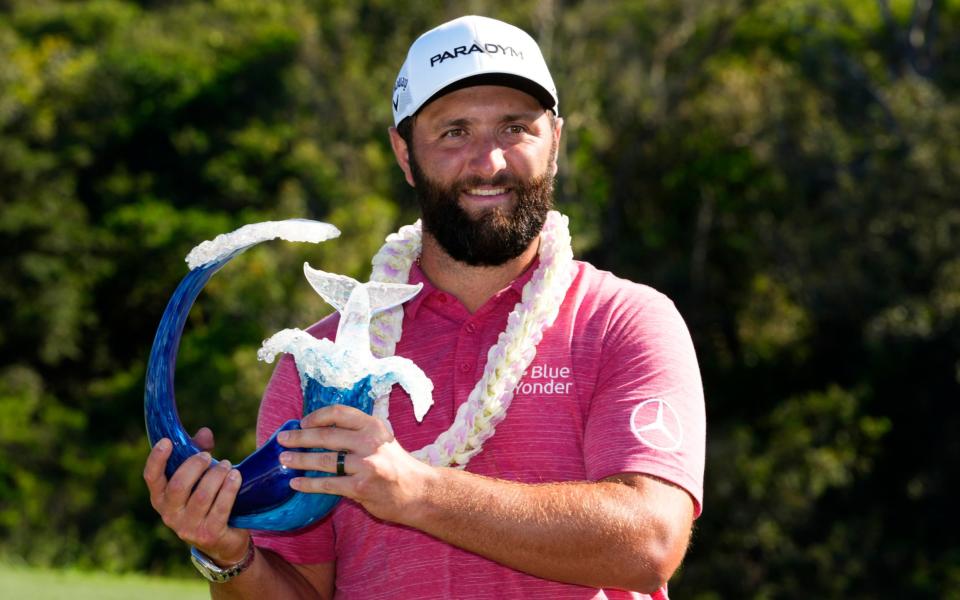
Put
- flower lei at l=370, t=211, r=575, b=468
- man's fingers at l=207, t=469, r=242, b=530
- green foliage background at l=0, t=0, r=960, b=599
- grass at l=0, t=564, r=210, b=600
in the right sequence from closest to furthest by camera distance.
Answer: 1. man's fingers at l=207, t=469, r=242, b=530
2. flower lei at l=370, t=211, r=575, b=468
3. grass at l=0, t=564, r=210, b=600
4. green foliage background at l=0, t=0, r=960, b=599

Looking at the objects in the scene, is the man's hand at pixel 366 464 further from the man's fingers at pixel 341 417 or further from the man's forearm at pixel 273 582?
the man's forearm at pixel 273 582

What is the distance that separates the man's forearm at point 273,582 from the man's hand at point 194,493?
0.25 m

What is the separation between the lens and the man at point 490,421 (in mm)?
2658

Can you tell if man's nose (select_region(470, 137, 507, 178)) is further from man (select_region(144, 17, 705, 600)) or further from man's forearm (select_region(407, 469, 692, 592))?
man's forearm (select_region(407, 469, 692, 592))

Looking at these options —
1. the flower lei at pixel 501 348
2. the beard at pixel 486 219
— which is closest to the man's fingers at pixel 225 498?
the flower lei at pixel 501 348

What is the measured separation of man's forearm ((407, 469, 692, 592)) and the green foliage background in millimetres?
15318

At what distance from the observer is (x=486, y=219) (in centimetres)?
323

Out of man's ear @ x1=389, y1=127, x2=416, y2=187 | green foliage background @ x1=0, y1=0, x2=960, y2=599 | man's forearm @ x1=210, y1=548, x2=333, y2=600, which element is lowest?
man's forearm @ x1=210, y1=548, x2=333, y2=600

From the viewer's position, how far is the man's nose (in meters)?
3.19

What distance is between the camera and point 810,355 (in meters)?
21.5

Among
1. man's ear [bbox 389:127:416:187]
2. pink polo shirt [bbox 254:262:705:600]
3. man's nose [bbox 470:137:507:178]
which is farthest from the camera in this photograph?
man's ear [bbox 389:127:416:187]

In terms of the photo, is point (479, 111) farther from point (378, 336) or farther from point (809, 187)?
point (809, 187)

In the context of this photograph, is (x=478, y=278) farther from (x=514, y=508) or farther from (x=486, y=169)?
(x=514, y=508)

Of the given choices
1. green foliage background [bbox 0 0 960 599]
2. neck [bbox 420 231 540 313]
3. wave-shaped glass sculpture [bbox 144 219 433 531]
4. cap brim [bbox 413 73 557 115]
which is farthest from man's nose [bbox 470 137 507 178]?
green foliage background [bbox 0 0 960 599]
